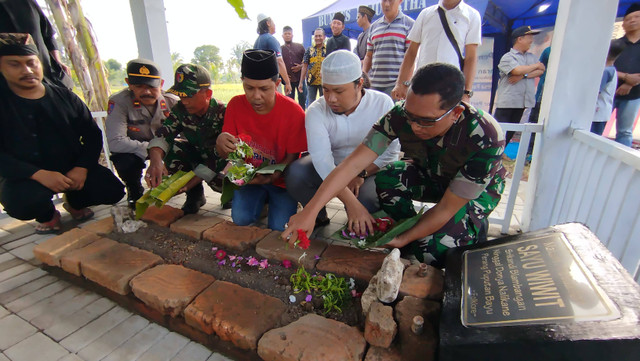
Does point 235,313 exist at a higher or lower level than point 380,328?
lower

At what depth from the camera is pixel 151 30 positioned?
3.77m

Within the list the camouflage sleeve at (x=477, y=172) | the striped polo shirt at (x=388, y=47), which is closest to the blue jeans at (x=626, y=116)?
the striped polo shirt at (x=388, y=47)

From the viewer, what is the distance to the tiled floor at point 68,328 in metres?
1.37

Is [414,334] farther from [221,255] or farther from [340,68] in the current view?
[340,68]

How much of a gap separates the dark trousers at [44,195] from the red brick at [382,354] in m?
2.64

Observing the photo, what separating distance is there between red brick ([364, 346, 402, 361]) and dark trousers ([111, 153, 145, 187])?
270 cm

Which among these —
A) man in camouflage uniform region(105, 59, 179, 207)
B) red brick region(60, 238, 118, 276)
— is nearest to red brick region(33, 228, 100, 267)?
red brick region(60, 238, 118, 276)

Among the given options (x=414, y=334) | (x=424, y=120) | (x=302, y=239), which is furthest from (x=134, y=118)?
(x=414, y=334)

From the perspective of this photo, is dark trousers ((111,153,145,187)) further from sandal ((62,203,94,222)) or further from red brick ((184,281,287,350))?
red brick ((184,281,287,350))

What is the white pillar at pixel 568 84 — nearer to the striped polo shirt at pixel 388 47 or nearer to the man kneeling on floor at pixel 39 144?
the striped polo shirt at pixel 388 47

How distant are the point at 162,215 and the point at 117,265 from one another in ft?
2.06

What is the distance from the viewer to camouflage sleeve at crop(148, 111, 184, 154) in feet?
8.84

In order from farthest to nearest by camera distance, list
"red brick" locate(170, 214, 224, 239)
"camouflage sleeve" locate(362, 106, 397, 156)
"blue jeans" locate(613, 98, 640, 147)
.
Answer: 1. "blue jeans" locate(613, 98, 640, 147)
2. "red brick" locate(170, 214, 224, 239)
3. "camouflage sleeve" locate(362, 106, 397, 156)

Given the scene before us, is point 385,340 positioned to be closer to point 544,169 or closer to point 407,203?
point 407,203
